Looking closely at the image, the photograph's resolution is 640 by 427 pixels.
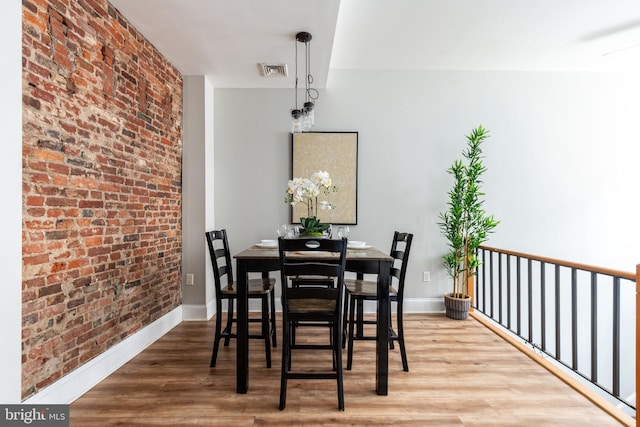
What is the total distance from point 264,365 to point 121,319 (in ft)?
3.75

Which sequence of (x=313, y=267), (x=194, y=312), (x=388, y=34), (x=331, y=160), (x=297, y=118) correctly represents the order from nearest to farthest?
(x=313, y=267), (x=297, y=118), (x=388, y=34), (x=194, y=312), (x=331, y=160)

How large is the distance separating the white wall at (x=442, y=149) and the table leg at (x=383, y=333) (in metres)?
1.71

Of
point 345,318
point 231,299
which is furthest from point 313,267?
point 231,299

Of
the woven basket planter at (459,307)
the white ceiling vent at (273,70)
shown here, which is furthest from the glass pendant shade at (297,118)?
the woven basket planter at (459,307)

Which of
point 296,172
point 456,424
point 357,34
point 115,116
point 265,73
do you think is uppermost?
point 357,34

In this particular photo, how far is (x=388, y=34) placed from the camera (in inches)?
120

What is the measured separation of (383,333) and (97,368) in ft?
6.34

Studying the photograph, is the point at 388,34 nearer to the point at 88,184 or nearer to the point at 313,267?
the point at 313,267

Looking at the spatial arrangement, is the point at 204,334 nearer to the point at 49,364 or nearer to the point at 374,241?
the point at 49,364

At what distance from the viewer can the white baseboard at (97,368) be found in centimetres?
180

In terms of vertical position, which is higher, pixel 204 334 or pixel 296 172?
pixel 296 172

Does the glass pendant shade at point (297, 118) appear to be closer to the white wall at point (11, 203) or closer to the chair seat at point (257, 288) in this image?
the chair seat at point (257, 288)

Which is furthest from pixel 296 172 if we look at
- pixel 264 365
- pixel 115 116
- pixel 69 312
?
pixel 69 312

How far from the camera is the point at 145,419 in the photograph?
180 centimetres
